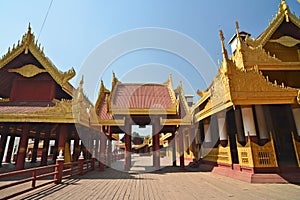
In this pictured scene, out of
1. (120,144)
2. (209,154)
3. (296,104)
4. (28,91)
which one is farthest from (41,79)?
(120,144)

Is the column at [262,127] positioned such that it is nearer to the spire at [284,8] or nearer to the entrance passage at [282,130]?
the entrance passage at [282,130]

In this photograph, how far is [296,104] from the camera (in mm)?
7691

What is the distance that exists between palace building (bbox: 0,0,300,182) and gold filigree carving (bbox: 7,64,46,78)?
65 millimetres

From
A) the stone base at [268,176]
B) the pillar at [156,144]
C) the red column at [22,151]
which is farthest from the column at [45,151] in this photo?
the stone base at [268,176]

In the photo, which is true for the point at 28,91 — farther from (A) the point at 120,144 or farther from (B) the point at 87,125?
(A) the point at 120,144

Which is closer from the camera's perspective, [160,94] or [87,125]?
[87,125]

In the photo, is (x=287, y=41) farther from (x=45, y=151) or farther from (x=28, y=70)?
(x=45, y=151)

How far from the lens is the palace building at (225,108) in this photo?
24.4 ft

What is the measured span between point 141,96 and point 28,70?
8.38 m

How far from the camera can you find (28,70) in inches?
461

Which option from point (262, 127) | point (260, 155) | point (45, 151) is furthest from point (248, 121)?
point (45, 151)

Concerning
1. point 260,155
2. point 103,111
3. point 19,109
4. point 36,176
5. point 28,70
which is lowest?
point 36,176

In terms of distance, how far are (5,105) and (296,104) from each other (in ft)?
54.0

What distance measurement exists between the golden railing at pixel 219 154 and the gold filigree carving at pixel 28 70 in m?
12.8
